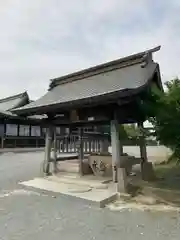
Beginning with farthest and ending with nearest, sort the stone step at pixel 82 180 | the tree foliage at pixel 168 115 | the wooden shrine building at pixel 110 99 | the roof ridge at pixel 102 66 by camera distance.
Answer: the roof ridge at pixel 102 66 < the stone step at pixel 82 180 < the wooden shrine building at pixel 110 99 < the tree foliage at pixel 168 115

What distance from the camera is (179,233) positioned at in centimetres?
407

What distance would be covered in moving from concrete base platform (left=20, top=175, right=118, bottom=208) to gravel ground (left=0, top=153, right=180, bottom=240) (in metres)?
0.25

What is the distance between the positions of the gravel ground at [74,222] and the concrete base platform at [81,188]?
0.25 m

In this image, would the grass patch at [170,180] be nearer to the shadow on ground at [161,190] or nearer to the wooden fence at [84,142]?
the shadow on ground at [161,190]

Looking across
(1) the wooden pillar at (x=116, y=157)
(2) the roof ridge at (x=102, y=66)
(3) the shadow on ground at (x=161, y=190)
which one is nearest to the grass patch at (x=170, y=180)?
(3) the shadow on ground at (x=161, y=190)

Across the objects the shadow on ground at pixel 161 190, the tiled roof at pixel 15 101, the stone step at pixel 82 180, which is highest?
the tiled roof at pixel 15 101

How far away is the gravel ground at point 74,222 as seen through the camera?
398 centimetres

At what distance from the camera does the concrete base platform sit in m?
5.97

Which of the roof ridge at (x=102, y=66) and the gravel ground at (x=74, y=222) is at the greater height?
the roof ridge at (x=102, y=66)

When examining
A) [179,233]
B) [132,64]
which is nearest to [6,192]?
[179,233]

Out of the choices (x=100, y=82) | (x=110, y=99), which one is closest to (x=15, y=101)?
(x=100, y=82)

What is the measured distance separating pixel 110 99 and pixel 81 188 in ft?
8.73

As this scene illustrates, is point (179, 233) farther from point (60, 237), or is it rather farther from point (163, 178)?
point (163, 178)

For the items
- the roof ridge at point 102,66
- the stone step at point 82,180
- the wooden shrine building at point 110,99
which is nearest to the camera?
the wooden shrine building at point 110,99
